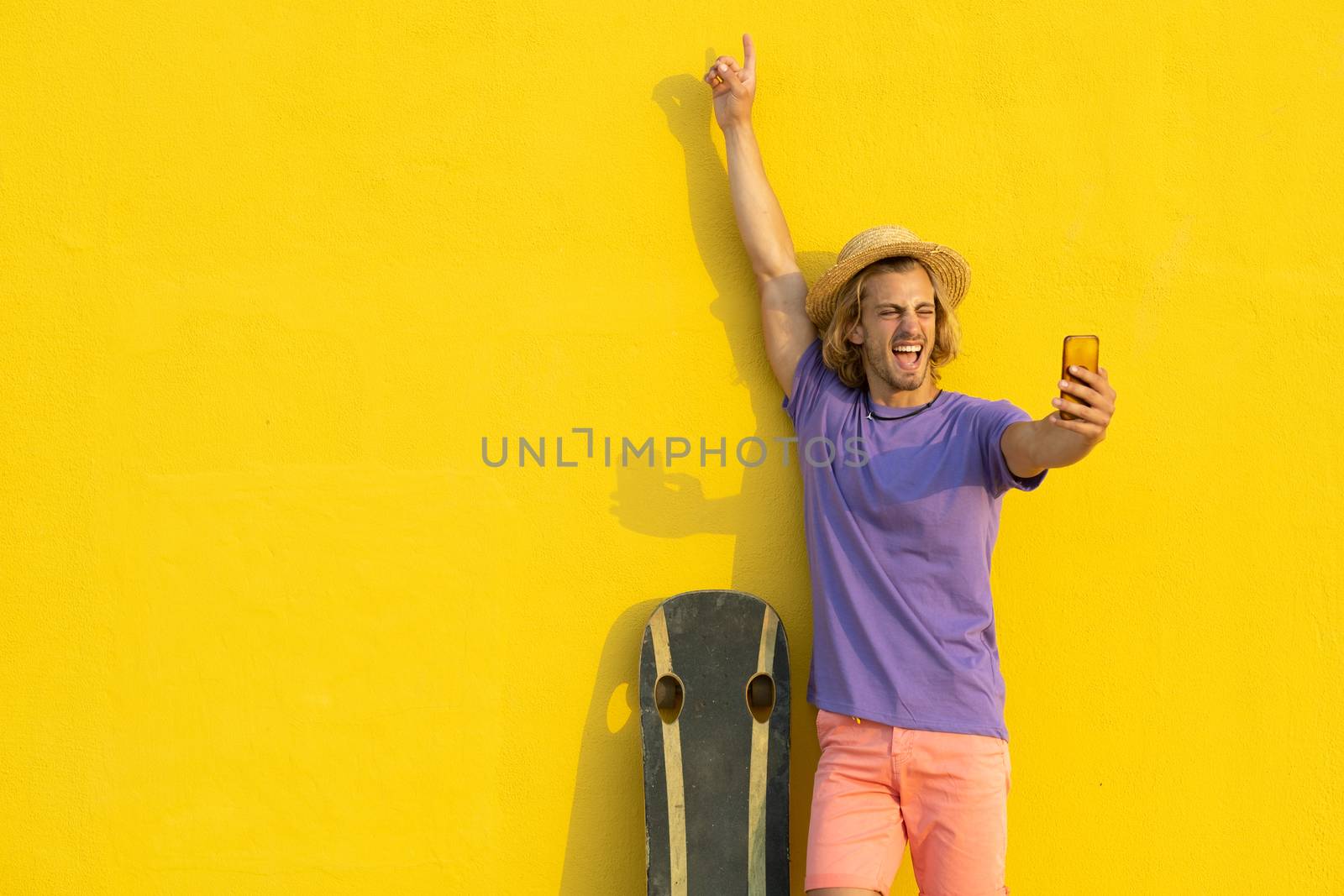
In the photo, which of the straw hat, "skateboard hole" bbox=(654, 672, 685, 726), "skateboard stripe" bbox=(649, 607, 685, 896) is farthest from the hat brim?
"skateboard hole" bbox=(654, 672, 685, 726)

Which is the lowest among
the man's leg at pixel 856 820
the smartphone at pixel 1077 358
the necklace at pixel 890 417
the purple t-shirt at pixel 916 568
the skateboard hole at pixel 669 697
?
the man's leg at pixel 856 820

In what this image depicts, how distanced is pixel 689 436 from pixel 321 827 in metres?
1.36

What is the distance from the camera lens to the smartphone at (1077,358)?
80.2 inches

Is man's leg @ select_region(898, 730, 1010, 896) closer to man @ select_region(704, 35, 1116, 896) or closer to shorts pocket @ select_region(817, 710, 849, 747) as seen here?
man @ select_region(704, 35, 1116, 896)

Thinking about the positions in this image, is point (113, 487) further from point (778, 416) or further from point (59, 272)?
point (778, 416)

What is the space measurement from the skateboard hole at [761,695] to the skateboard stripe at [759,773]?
0.7 inches

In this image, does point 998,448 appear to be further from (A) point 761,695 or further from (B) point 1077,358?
(A) point 761,695

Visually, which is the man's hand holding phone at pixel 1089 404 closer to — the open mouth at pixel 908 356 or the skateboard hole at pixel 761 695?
the open mouth at pixel 908 356

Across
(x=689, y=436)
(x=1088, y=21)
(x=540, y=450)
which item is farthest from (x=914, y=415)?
(x=1088, y=21)

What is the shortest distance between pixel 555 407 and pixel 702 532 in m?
0.50

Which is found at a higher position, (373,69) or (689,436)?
(373,69)

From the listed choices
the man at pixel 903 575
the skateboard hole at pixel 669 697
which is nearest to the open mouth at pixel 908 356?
the man at pixel 903 575

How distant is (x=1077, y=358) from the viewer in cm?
205

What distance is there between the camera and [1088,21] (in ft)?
8.89
